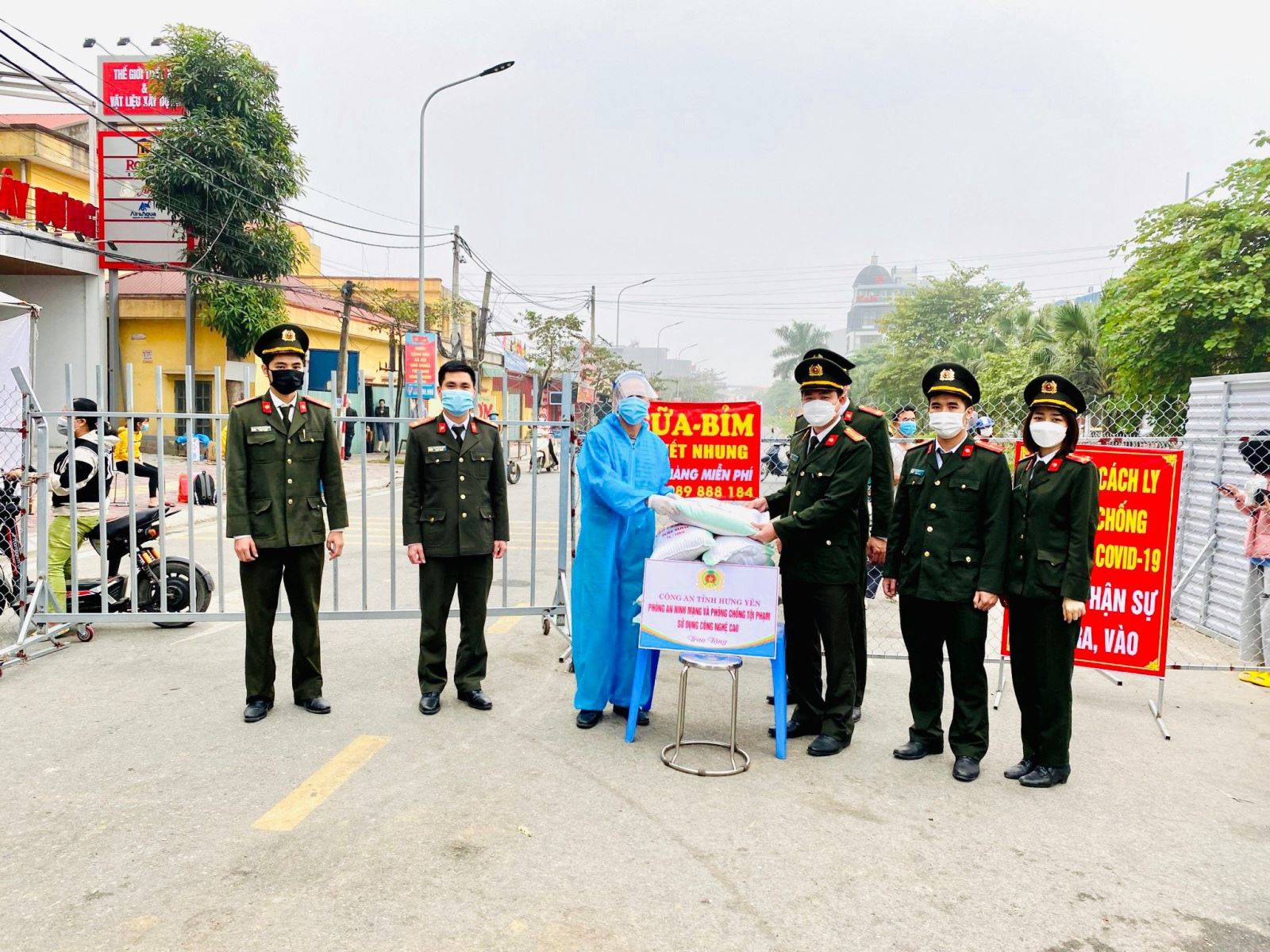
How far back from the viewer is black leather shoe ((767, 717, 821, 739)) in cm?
468

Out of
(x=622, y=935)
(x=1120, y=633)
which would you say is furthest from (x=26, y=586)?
(x=1120, y=633)

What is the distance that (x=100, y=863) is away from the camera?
3.14 meters

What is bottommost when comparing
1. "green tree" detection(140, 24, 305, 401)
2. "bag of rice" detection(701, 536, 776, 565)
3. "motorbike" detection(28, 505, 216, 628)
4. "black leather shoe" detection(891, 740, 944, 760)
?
"black leather shoe" detection(891, 740, 944, 760)

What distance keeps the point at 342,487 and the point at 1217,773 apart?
4769mm

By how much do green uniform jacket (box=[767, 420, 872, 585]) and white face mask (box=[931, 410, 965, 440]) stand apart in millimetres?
349

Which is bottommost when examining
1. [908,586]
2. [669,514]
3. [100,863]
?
[100,863]

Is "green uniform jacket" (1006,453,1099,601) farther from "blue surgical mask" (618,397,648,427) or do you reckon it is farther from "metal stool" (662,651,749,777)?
"blue surgical mask" (618,397,648,427)

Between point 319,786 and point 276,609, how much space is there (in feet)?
4.34

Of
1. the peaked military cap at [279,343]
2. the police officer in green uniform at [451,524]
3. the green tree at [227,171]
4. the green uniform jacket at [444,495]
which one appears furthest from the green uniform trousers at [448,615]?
the green tree at [227,171]

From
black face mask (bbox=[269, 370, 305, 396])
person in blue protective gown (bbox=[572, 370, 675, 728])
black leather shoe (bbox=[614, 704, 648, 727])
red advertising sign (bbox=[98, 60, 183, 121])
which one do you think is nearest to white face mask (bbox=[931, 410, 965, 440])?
person in blue protective gown (bbox=[572, 370, 675, 728])

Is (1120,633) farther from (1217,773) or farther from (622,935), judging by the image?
(622,935)

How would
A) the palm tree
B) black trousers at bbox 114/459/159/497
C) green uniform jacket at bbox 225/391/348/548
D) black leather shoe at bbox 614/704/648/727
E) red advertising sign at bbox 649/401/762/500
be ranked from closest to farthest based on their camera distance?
green uniform jacket at bbox 225/391/348/548 < black leather shoe at bbox 614/704/648/727 < black trousers at bbox 114/459/159/497 < red advertising sign at bbox 649/401/762/500 < the palm tree

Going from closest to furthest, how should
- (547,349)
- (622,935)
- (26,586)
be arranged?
1. (622,935)
2. (26,586)
3. (547,349)

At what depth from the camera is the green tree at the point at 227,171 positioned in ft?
68.3
